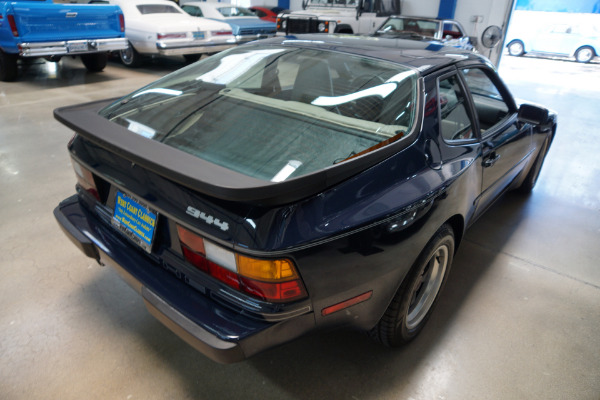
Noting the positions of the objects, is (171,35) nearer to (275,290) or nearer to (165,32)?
(165,32)

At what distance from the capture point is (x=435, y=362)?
5.86 feet

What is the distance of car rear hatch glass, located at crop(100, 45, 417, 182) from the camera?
146 centimetres

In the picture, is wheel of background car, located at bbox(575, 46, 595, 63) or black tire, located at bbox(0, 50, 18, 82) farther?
wheel of background car, located at bbox(575, 46, 595, 63)

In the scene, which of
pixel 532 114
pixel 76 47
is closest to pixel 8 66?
pixel 76 47

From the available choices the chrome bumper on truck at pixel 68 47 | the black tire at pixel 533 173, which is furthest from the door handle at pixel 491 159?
the chrome bumper on truck at pixel 68 47

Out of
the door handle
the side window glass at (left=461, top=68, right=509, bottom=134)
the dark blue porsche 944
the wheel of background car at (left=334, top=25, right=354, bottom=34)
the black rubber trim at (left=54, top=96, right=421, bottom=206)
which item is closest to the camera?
the black rubber trim at (left=54, top=96, right=421, bottom=206)

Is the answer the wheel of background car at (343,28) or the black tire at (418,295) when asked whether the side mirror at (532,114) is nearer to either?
the black tire at (418,295)

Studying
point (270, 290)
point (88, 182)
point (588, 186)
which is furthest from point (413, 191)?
point (588, 186)

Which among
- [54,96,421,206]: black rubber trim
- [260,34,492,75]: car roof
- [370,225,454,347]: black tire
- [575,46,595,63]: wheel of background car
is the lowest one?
[575,46,595,63]: wheel of background car

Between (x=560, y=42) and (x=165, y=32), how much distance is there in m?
12.7

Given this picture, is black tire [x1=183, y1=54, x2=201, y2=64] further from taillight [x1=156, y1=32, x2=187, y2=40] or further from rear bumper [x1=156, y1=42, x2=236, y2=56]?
taillight [x1=156, y1=32, x2=187, y2=40]

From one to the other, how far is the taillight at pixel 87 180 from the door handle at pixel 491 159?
1.85 metres

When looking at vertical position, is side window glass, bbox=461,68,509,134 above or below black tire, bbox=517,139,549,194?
above

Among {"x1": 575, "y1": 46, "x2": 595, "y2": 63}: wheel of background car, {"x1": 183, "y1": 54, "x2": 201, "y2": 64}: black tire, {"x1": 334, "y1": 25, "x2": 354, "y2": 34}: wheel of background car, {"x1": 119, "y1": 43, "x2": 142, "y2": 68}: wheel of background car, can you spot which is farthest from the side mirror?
{"x1": 575, "y1": 46, "x2": 595, "y2": 63}: wheel of background car
